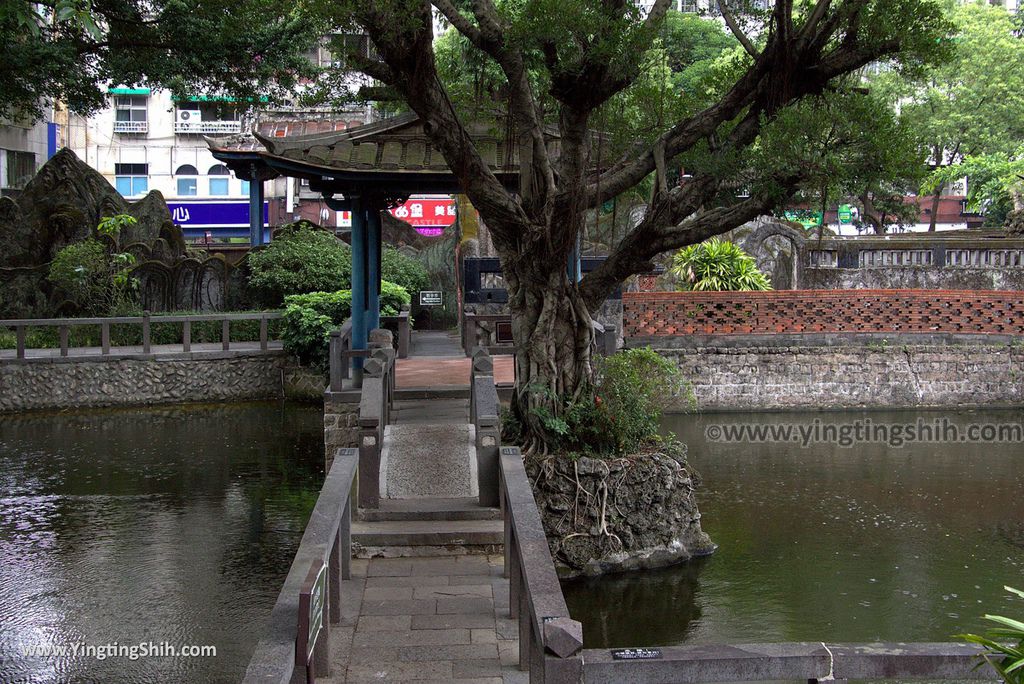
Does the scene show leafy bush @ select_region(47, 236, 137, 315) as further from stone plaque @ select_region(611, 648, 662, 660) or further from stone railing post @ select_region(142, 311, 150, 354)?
stone plaque @ select_region(611, 648, 662, 660)

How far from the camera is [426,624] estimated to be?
7383 mm

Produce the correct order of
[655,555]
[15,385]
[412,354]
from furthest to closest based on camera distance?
[15,385]
[412,354]
[655,555]

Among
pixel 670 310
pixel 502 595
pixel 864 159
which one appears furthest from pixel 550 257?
pixel 670 310

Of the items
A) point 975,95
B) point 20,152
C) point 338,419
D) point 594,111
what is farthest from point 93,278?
point 975,95

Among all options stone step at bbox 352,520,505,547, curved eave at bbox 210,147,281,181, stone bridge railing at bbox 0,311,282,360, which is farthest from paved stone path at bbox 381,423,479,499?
curved eave at bbox 210,147,281,181

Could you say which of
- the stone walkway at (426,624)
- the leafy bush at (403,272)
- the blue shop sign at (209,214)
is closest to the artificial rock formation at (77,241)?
the leafy bush at (403,272)

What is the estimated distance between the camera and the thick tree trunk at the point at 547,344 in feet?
37.0

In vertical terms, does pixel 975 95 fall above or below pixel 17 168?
above

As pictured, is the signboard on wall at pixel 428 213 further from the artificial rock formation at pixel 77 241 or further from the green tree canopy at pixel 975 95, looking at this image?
the green tree canopy at pixel 975 95

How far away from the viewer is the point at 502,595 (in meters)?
8.04

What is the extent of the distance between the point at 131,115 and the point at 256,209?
2012cm

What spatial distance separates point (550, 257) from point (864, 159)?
9.99 ft

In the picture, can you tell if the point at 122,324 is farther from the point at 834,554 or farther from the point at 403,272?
the point at 834,554

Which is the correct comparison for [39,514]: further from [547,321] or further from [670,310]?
[670,310]
